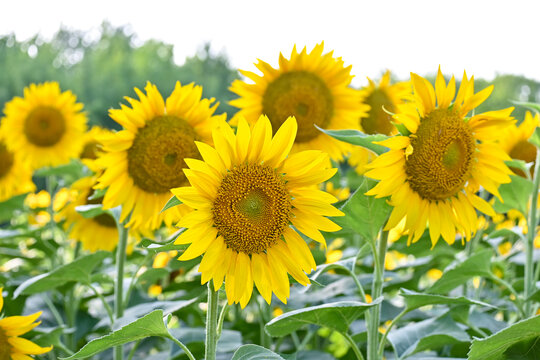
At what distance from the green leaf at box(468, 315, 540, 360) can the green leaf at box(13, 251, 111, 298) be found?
43.7 inches

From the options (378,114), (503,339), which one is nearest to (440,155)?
(503,339)

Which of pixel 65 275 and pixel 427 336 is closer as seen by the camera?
pixel 427 336

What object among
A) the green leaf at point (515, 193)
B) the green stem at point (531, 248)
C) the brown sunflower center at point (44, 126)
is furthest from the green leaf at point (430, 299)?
the brown sunflower center at point (44, 126)

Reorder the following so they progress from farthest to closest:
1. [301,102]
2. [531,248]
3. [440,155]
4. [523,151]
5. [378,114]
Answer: [378,114] < [523,151] < [301,102] < [531,248] < [440,155]

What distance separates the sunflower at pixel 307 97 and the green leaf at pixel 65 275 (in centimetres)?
72

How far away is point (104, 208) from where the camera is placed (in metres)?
1.90

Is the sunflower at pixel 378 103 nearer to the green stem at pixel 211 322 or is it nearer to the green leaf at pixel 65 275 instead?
the green leaf at pixel 65 275

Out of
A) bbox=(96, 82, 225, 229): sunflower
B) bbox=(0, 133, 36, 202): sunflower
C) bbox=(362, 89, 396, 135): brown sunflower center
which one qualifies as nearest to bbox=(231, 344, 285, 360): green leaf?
bbox=(96, 82, 225, 229): sunflower

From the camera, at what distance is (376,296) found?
1604 mm

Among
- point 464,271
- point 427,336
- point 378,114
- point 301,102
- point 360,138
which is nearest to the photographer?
point 360,138

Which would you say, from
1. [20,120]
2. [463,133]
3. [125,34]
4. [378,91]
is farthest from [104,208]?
[125,34]

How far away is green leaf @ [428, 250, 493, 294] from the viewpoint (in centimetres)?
177

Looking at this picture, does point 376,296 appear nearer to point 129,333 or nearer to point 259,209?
point 259,209

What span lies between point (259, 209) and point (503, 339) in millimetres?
583
